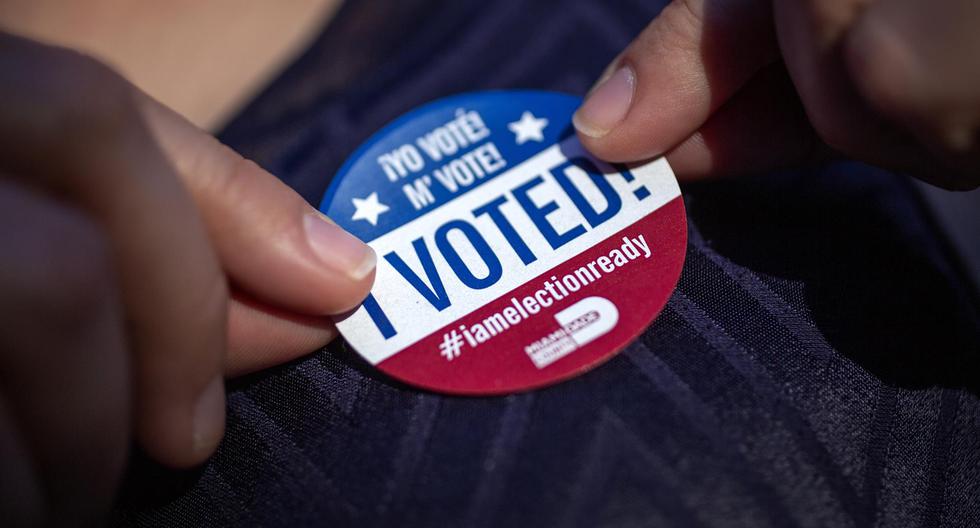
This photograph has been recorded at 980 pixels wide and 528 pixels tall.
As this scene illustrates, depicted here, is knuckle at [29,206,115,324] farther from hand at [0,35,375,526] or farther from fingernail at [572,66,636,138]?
fingernail at [572,66,636,138]

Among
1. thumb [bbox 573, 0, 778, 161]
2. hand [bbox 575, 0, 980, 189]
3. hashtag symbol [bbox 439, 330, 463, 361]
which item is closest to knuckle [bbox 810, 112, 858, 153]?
hand [bbox 575, 0, 980, 189]

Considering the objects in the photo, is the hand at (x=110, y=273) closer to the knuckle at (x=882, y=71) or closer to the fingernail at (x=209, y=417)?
the fingernail at (x=209, y=417)

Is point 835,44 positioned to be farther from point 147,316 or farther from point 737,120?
point 147,316

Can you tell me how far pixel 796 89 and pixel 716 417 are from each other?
30 centimetres

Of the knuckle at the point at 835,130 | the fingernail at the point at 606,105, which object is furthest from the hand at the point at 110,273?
the knuckle at the point at 835,130

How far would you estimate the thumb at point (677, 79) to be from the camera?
68cm

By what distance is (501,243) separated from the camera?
0.66 m

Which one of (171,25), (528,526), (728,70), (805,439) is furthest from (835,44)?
(171,25)

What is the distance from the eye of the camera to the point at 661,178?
707 millimetres

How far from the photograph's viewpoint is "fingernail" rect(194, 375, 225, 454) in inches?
21.8

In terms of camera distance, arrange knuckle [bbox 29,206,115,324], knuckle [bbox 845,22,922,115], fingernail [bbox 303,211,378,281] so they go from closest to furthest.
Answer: knuckle [bbox 29,206,115,324], knuckle [bbox 845,22,922,115], fingernail [bbox 303,211,378,281]

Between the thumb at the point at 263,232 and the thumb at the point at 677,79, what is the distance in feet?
0.83

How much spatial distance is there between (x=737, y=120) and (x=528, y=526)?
0.43 m

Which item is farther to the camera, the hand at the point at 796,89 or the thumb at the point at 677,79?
the thumb at the point at 677,79
